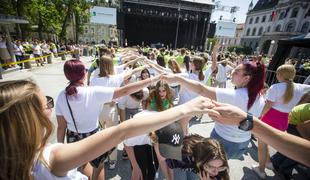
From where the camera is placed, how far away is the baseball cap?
1638mm

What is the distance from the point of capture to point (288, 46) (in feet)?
25.3

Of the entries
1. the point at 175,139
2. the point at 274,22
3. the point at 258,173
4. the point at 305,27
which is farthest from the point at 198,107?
the point at 274,22

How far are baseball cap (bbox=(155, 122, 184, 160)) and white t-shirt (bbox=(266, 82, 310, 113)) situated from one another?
2.27m

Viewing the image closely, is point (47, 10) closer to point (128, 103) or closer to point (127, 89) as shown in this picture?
point (128, 103)

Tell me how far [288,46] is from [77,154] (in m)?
9.82

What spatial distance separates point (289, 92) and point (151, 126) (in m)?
3.16

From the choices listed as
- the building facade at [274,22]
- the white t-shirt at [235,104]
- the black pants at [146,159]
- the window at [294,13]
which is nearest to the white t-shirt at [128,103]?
the black pants at [146,159]

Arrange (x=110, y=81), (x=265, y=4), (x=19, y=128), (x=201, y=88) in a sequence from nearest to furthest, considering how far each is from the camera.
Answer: (x=19, y=128) < (x=201, y=88) < (x=110, y=81) < (x=265, y=4)

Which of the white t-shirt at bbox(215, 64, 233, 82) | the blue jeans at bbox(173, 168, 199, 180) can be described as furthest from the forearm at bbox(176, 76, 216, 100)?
the white t-shirt at bbox(215, 64, 233, 82)

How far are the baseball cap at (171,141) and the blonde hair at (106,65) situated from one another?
1687mm

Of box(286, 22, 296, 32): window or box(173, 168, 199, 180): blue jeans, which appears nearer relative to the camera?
box(173, 168, 199, 180): blue jeans

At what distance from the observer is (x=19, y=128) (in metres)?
0.85

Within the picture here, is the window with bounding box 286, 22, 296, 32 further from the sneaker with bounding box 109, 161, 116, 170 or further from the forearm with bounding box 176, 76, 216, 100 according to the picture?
the sneaker with bounding box 109, 161, 116, 170

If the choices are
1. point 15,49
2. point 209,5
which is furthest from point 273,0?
point 15,49
